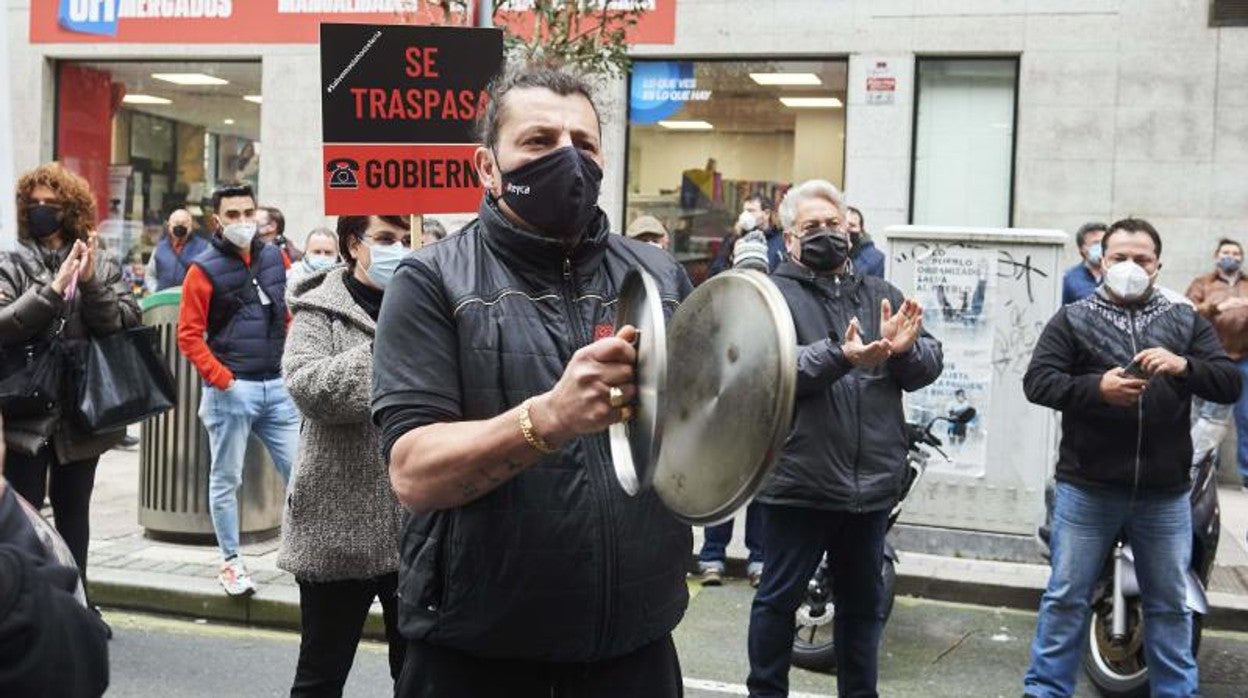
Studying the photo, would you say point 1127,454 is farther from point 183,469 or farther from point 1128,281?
point 183,469

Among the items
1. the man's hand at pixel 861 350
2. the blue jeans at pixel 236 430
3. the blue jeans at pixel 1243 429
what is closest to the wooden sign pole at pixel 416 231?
the man's hand at pixel 861 350

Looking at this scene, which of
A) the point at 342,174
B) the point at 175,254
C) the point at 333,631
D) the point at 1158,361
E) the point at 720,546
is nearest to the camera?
the point at 333,631

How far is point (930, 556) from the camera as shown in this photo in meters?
8.41

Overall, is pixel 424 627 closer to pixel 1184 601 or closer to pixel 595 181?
pixel 595 181

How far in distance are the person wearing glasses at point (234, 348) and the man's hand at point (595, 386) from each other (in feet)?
18.0

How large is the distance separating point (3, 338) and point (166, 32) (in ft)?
36.9

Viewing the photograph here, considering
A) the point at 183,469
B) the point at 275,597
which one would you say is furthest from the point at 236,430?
the point at 183,469

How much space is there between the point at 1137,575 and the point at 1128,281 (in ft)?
3.82

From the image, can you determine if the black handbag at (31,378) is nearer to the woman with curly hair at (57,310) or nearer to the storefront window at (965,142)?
the woman with curly hair at (57,310)

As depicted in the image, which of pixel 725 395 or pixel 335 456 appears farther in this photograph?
pixel 335 456

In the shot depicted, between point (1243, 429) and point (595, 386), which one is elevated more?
point (595, 386)

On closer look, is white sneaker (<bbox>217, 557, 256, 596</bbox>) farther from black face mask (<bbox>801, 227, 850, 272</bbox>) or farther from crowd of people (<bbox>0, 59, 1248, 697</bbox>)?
black face mask (<bbox>801, 227, 850, 272</bbox>)

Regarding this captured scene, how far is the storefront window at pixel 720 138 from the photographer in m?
14.3

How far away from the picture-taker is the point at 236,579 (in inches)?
284
